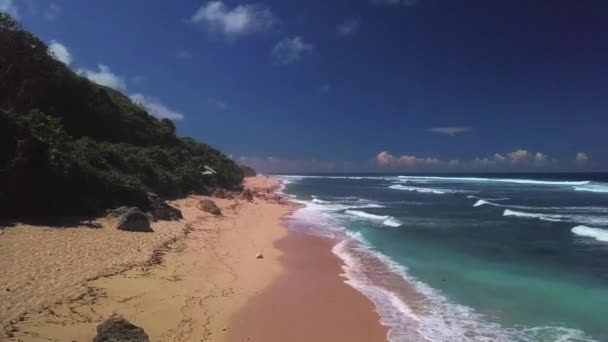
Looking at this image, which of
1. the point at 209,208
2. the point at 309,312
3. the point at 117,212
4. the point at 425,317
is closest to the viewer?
the point at 425,317

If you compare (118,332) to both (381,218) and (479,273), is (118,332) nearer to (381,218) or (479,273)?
(479,273)

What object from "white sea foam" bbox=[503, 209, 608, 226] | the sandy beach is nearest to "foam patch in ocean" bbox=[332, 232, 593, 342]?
the sandy beach

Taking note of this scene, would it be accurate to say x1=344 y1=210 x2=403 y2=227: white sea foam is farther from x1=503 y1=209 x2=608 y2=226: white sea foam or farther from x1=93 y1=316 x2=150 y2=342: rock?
x1=93 y1=316 x2=150 y2=342: rock

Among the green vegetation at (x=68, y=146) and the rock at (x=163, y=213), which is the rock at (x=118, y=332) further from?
the rock at (x=163, y=213)

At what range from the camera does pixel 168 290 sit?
1003 centimetres

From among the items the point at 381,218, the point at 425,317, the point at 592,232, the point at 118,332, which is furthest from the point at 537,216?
the point at 118,332

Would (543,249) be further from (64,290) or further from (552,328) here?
(64,290)

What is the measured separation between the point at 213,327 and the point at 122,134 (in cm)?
2876

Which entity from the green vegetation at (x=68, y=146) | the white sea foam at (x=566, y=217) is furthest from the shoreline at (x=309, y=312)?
the white sea foam at (x=566, y=217)

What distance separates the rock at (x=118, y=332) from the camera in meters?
6.52

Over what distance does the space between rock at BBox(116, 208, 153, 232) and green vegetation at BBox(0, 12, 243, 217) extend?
200 centimetres

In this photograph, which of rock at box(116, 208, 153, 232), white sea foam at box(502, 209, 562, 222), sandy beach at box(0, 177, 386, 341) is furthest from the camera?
white sea foam at box(502, 209, 562, 222)

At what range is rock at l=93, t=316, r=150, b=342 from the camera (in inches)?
257

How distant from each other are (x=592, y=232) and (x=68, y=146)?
24.5 m
